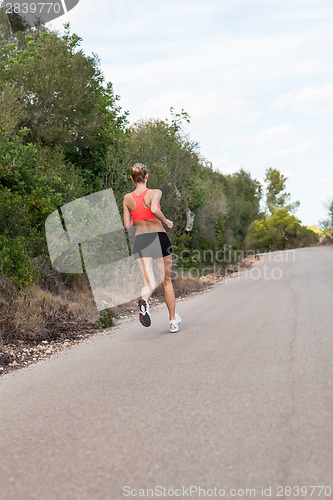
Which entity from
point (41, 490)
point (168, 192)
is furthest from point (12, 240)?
point (168, 192)

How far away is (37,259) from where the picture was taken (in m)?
11.3

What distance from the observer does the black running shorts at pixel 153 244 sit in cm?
728

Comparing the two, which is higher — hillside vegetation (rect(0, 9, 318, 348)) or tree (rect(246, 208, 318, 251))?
hillside vegetation (rect(0, 9, 318, 348))

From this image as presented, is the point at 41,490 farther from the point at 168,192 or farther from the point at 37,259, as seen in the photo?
the point at 168,192

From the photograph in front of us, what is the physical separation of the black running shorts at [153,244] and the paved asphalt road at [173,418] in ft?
3.89

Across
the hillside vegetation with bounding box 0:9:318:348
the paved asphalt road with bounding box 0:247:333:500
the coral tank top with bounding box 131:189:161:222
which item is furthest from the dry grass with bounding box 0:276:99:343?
the coral tank top with bounding box 131:189:161:222

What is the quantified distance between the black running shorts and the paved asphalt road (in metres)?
1.19

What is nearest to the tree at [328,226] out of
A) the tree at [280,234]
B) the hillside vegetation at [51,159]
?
Answer: the tree at [280,234]

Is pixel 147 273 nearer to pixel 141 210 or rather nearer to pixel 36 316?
pixel 141 210

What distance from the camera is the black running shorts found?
23.9ft

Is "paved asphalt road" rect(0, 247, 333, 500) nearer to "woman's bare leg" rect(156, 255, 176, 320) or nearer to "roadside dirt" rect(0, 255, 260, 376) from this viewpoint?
"roadside dirt" rect(0, 255, 260, 376)

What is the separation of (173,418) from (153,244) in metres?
3.81

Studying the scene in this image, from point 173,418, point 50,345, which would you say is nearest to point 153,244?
point 50,345

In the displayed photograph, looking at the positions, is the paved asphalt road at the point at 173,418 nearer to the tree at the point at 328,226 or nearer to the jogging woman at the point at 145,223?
the jogging woman at the point at 145,223
